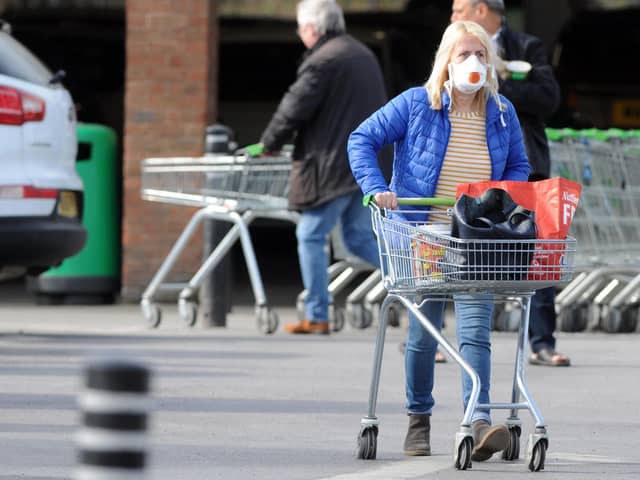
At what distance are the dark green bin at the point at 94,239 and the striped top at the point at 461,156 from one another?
7.92 m

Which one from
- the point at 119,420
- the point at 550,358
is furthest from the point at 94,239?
the point at 119,420

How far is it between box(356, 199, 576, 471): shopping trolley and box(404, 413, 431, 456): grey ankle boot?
333 millimetres

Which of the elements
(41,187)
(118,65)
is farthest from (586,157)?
(118,65)

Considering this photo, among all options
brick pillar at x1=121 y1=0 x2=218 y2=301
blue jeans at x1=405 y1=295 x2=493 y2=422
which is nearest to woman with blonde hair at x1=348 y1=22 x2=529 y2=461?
blue jeans at x1=405 y1=295 x2=493 y2=422

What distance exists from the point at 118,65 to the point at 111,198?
1114cm

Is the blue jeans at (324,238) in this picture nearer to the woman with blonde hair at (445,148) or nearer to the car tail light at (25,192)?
the car tail light at (25,192)

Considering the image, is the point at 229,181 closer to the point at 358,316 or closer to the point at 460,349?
the point at 358,316

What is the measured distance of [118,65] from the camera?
991 inches

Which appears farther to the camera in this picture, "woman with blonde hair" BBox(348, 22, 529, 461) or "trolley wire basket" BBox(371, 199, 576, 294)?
"woman with blonde hair" BBox(348, 22, 529, 461)

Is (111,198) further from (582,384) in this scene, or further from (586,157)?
(582,384)

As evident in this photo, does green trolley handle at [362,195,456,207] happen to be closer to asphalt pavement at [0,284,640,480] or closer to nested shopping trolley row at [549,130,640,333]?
asphalt pavement at [0,284,640,480]

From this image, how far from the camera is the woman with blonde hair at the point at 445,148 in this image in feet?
20.4

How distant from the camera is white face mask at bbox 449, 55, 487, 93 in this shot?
6207 millimetres

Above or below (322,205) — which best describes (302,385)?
below
